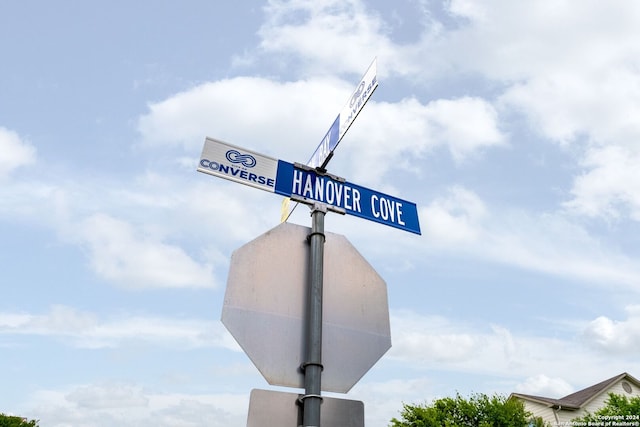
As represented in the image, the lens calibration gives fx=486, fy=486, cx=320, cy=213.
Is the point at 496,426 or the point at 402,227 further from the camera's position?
the point at 496,426

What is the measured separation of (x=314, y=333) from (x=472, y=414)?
26.0 metres

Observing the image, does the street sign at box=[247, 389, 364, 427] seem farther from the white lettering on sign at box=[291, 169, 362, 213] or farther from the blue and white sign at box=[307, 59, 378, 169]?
the blue and white sign at box=[307, 59, 378, 169]

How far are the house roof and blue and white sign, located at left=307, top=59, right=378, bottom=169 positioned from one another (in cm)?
2988

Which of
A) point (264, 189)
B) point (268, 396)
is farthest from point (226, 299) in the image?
point (264, 189)

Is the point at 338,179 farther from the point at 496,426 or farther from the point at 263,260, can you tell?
the point at 496,426

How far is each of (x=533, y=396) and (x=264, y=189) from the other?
106 feet

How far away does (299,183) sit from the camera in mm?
3920

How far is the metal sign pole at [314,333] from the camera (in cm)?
293

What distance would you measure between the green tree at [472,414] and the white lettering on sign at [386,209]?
23.9 metres

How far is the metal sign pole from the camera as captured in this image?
115 inches

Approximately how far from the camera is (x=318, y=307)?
3.26 m

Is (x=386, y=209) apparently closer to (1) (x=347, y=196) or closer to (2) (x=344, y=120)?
(1) (x=347, y=196)

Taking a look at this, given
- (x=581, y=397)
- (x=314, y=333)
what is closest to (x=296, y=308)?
(x=314, y=333)

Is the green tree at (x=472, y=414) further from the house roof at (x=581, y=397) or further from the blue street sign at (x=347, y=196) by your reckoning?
the blue street sign at (x=347, y=196)
